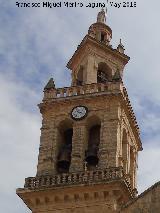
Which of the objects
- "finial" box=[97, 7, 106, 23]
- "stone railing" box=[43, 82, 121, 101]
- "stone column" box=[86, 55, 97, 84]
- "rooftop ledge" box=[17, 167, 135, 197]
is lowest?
"rooftop ledge" box=[17, 167, 135, 197]

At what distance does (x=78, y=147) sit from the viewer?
30375 millimetres

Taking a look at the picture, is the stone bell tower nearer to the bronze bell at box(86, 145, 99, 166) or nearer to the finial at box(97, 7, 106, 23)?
the bronze bell at box(86, 145, 99, 166)

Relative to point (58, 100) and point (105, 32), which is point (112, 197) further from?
point (105, 32)

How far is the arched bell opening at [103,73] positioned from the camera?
115ft

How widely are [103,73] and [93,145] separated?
18.6 feet

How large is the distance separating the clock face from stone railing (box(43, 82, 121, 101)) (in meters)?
0.80

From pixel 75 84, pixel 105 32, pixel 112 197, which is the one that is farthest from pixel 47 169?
pixel 105 32

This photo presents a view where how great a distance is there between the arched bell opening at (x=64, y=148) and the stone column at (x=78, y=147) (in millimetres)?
659

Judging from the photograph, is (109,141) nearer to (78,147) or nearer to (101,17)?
(78,147)

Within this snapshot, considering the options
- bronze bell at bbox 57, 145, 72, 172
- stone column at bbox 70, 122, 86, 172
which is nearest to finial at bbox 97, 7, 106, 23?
stone column at bbox 70, 122, 86, 172

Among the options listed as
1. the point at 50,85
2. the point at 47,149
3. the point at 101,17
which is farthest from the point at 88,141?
the point at 101,17

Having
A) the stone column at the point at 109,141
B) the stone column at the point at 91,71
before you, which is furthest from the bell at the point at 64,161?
the stone column at the point at 91,71

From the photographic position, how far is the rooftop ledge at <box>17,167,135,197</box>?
91.7ft

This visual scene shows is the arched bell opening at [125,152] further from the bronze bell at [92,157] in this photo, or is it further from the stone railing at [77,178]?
the stone railing at [77,178]
